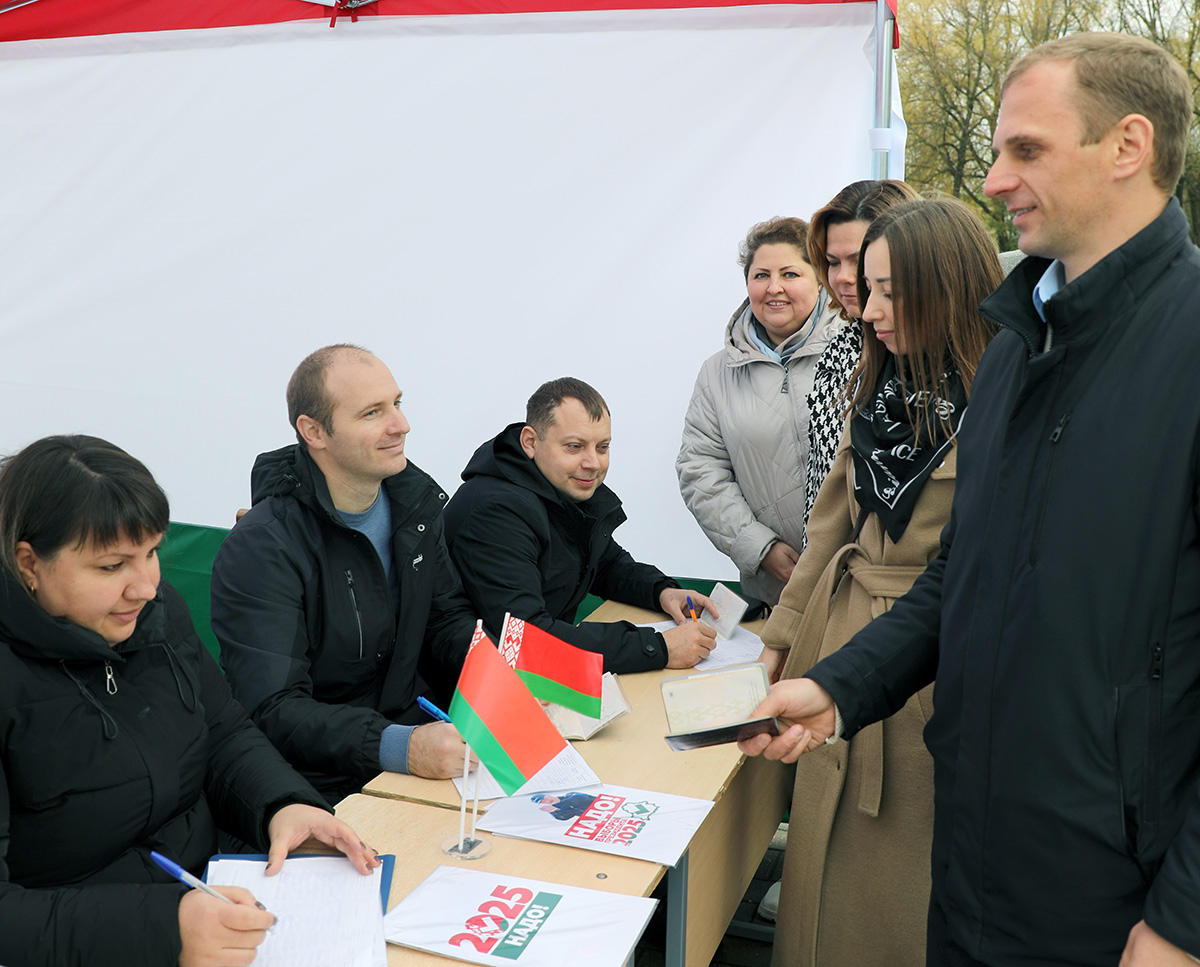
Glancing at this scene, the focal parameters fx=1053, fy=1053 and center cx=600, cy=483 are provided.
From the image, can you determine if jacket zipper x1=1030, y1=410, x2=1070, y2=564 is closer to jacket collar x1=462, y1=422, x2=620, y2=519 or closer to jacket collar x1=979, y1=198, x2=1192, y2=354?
jacket collar x1=979, y1=198, x2=1192, y2=354

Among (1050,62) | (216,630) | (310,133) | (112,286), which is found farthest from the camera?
(112,286)

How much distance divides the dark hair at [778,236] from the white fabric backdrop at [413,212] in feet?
1.14

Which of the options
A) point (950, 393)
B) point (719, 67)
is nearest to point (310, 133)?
point (719, 67)

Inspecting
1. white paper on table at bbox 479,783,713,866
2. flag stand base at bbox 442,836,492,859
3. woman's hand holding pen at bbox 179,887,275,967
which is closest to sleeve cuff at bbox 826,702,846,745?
white paper on table at bbox 479,783,713,866

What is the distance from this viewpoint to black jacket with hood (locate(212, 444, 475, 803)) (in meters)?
2.25

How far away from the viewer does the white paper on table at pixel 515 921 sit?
150 centimetres

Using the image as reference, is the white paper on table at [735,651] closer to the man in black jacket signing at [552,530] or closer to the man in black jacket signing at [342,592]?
the man in black jacket signing at [552,530]

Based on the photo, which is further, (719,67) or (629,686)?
(719,67)

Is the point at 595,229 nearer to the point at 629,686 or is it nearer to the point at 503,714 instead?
the point at 629,686

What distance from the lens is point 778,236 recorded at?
317cm

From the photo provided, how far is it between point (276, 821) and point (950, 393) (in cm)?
149

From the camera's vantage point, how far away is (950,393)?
211cm

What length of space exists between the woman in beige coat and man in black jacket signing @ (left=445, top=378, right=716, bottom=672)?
57 cm

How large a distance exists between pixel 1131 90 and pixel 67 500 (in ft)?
5.01
